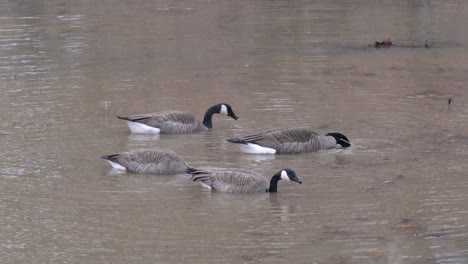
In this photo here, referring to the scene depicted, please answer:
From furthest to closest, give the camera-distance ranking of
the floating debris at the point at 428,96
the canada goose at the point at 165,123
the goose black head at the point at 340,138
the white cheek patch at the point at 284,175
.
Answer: the floating debris at the point at 428,96, the canada goose at the point at 165,123, the goose black head at the point at 340,138, the white cheek patch at the point at 284,175

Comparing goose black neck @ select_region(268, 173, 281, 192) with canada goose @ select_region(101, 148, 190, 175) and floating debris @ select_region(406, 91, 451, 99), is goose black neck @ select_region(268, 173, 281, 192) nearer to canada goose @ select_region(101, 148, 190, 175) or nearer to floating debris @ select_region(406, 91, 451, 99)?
canada goose @ select_region(101, 148, 190, 175)

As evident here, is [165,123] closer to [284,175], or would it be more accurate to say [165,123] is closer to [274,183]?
[274,183]

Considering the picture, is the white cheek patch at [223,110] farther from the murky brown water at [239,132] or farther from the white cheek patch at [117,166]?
the white cheek patch at [117,166]

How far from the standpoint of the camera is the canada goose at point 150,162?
12.6 meters

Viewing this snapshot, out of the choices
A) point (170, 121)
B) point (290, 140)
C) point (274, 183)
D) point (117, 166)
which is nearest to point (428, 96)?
point (290, 140)

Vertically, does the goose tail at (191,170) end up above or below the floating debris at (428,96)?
above

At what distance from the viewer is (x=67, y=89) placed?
58.3 feet

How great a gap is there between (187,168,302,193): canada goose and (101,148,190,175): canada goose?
23.6 inches

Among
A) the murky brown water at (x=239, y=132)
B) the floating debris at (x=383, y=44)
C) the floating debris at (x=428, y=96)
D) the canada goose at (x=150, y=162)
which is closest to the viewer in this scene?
the murky brown water at (x=239, y=132)

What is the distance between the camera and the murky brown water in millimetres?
10141

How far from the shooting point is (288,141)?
45.0ft

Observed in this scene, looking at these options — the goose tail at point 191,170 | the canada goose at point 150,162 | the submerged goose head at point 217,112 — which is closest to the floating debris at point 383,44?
the submerged goose head at point 217,112

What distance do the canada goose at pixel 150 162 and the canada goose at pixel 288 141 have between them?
115 centimetres

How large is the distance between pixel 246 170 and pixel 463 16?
50.6ft
